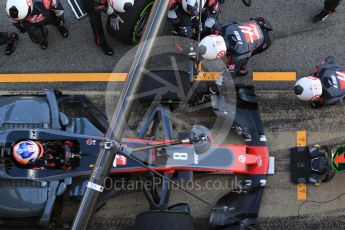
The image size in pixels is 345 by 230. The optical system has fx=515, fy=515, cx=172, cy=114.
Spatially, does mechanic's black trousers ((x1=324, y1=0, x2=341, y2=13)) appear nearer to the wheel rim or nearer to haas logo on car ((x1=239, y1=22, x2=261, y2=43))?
haas logo on car ((x1=239, y1=22, x2=261, y2=43))

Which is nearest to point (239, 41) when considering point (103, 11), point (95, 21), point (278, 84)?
point (278, 84)

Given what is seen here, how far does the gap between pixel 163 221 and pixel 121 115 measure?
6.01 ft

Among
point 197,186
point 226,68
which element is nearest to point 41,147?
point 197,186

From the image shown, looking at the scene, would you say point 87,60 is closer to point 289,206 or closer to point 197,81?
point 197,81

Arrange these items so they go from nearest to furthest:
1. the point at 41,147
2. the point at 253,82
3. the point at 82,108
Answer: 1. the point at 41,147
2. the point at 82,108
3. the point at 253,82

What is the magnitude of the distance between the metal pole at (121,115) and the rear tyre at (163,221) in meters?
1.67

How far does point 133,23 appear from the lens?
21.5 ft

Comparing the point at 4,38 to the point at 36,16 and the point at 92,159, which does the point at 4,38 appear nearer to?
the point at 36,16

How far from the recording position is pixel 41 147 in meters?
5.48

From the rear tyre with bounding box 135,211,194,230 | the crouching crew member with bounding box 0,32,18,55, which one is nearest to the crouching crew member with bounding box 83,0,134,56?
the crouching crew member with bounding box 0,32,18,55

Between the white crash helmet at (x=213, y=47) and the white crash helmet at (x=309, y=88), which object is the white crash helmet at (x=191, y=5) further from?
the white crash helmet at (x=309, y=88)

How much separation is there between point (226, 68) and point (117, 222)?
93.2 inches

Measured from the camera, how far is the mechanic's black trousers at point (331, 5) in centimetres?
686

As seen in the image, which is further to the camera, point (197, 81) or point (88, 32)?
point (88, 32)
